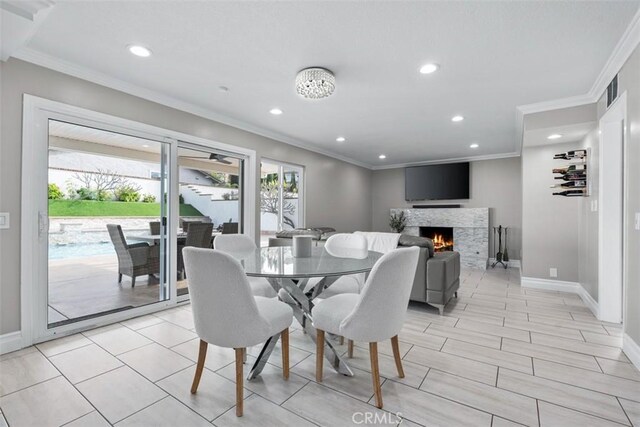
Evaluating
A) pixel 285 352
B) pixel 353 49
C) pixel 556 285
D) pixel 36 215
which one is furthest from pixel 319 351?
pixel 556 285

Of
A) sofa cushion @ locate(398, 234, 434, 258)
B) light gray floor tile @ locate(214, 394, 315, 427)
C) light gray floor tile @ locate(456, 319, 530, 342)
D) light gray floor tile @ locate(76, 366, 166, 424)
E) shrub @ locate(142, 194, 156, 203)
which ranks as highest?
→ shrub @ locate(142, 194, 156, 203)

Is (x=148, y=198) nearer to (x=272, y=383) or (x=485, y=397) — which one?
(x=272, y=383)

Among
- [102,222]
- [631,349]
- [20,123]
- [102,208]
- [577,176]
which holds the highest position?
[20,123]

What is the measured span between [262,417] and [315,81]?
8.06ft

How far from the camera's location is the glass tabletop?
5.74 feet

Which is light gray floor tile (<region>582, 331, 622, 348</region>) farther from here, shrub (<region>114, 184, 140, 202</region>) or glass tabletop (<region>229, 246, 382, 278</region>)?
shrub (<region>114, 184, 140, 202</region>)

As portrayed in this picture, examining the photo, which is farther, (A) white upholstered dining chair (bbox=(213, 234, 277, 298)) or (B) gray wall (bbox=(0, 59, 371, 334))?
(A) white upholstered dining chair (bbox=(213, 234, 277, 298))

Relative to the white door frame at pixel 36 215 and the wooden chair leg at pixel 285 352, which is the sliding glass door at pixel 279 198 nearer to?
the white door frame at pixel 36 215

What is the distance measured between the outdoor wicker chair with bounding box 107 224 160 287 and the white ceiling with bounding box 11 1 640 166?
64.9 inches

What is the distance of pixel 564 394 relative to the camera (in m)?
1.81

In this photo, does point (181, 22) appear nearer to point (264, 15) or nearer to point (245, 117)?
point (264, 15)

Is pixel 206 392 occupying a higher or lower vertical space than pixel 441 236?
lower

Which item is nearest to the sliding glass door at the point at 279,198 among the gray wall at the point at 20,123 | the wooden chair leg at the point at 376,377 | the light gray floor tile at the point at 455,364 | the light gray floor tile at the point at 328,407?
the gray wall at the point at 20,123

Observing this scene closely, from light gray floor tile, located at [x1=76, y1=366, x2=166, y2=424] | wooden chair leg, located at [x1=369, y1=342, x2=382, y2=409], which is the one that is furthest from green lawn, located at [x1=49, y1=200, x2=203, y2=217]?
wooden chair leg, located at [x1=369, y1=342, x2=382, y2=409]
